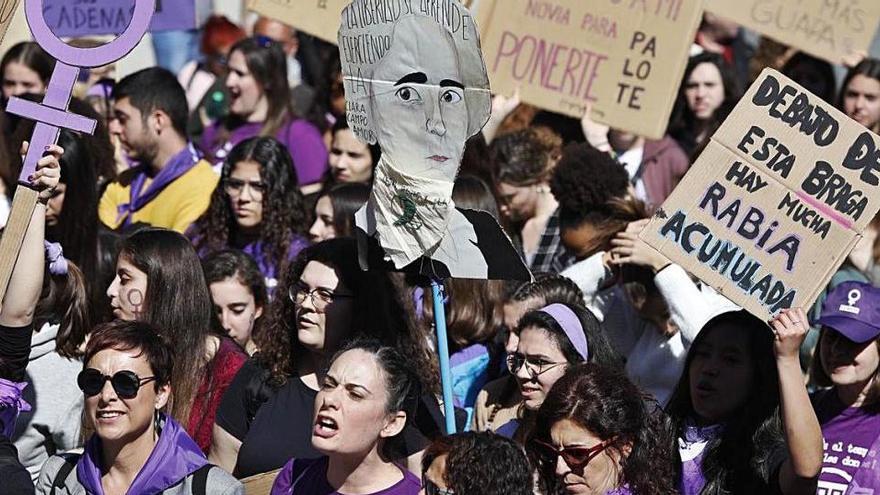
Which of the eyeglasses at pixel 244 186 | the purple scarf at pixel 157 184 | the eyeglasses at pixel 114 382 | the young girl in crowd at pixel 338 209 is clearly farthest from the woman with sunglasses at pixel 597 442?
the purple scarf at pixel 157 184

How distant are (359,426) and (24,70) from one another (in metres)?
4.30

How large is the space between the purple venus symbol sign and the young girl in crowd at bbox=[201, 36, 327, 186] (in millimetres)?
3629

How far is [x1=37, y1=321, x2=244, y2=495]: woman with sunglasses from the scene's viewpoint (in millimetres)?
4520

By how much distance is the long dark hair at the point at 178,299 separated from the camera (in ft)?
17.3

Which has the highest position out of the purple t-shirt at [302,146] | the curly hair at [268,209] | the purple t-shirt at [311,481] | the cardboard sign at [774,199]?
the cardboard sign at [774,199]

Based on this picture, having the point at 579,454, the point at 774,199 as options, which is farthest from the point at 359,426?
the point at 774,199

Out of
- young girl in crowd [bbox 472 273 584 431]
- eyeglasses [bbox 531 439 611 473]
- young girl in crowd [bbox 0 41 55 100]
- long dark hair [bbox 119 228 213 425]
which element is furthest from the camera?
young girl in crowd [bbox 0 41 55 100]

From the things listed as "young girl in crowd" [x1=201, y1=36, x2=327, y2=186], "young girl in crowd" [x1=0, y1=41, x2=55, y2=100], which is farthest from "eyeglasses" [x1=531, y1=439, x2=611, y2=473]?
"young girl in crowd" [x1=0, y1=41, x2=55, y2=100]

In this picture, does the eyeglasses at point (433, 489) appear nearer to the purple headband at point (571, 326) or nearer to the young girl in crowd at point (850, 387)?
the purple headband at point (571, 326)

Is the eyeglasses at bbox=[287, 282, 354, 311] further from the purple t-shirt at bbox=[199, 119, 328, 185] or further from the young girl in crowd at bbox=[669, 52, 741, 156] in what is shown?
the young girl in crowd at bbox=[669, 52, 741, 156]

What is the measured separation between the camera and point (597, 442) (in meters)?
4.46

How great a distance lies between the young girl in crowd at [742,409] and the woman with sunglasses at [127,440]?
53.8 inches

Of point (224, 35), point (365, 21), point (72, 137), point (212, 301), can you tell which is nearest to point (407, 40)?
point (365, 21)

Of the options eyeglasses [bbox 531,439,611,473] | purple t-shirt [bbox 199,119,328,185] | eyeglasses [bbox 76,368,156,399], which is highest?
eyeglasses [bbox 531,439,611,473]
